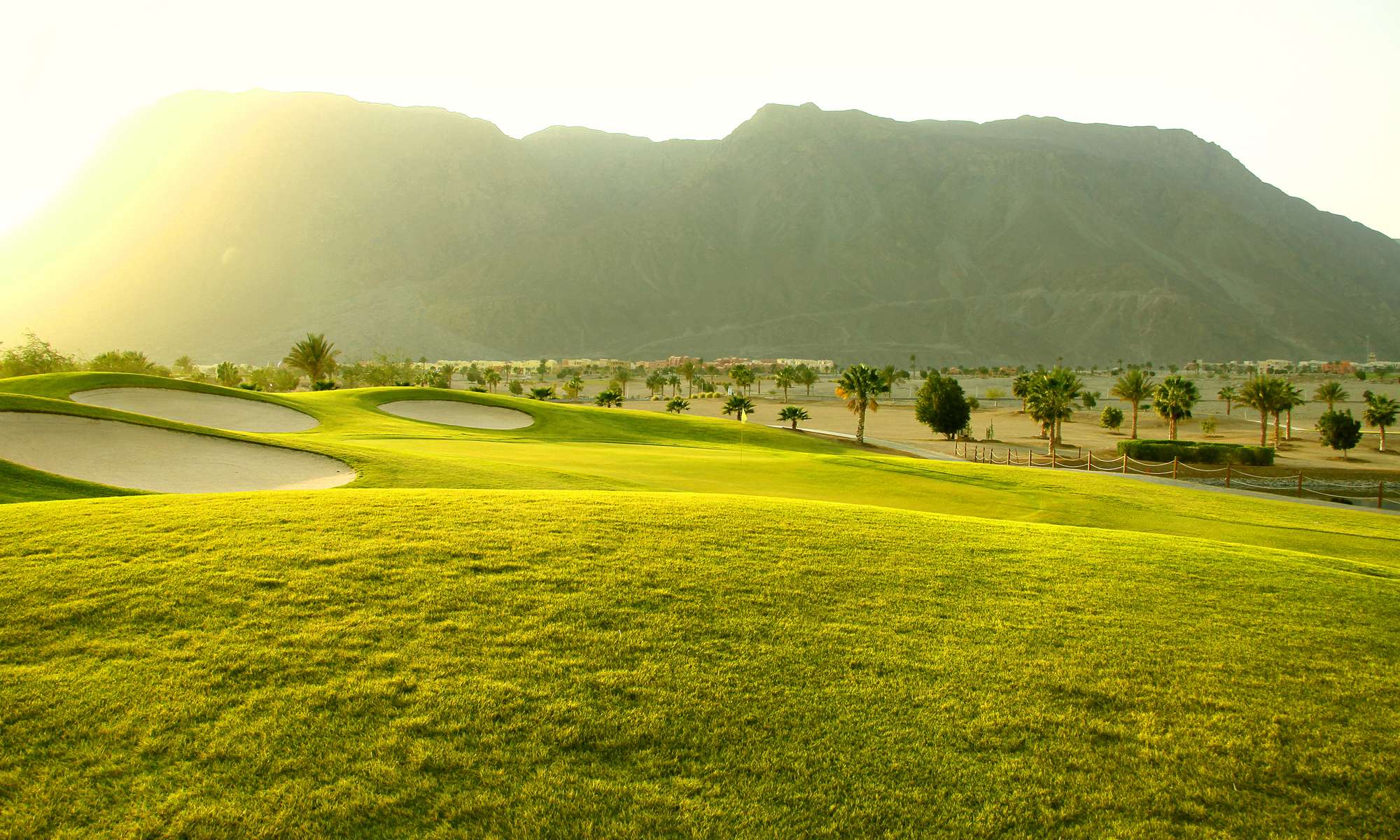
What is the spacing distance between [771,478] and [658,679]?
1873 cm

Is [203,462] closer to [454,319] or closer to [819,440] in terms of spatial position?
[819,440]

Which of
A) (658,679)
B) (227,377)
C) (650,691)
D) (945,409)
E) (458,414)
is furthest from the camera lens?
(227,377)

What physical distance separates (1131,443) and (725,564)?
60404 mm

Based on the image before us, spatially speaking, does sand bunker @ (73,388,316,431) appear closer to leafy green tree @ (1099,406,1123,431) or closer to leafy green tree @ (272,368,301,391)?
leafy green tree @ (272,368,301,391)

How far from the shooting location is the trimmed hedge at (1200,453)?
54.7 metres

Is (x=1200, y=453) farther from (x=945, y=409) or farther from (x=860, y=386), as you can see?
(x=860, y=386)

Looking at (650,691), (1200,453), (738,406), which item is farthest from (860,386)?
(650,691)

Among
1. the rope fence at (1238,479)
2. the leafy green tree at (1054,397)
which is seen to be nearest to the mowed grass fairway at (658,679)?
the rope fence at (1238,479)

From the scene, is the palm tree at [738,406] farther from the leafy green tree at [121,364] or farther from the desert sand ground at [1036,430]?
the leafy green tree at [121,364]

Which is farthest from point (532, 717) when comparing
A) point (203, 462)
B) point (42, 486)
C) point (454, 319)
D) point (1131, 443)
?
point (454, 319)

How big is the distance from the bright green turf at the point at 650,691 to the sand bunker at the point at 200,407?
2684 cm

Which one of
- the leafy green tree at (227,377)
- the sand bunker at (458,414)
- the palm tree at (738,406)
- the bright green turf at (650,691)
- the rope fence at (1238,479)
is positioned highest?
the leafy green tree at (227,377)

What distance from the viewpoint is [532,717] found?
600 cm

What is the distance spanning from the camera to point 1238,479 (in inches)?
1825
